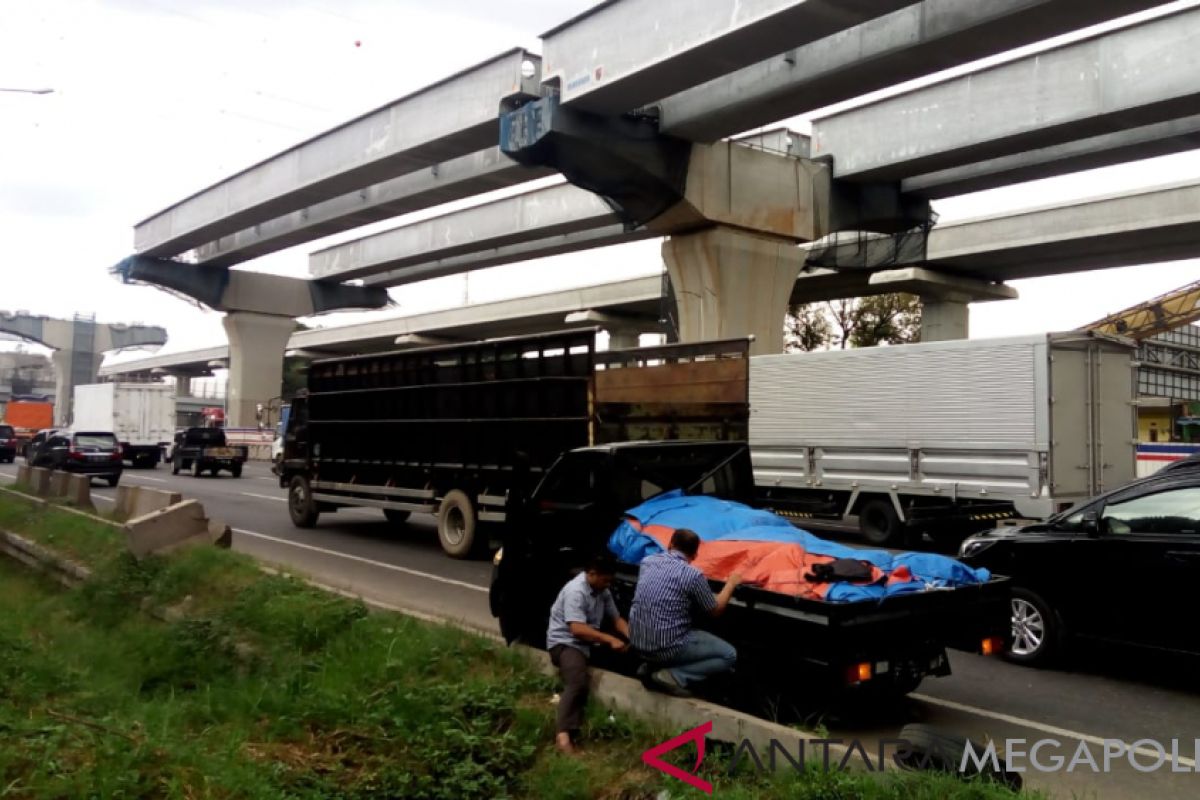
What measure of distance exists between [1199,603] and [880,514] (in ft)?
29.7

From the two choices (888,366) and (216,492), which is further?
(216,492)

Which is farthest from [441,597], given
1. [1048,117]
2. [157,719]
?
[1048,117]

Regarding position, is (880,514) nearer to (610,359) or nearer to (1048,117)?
(610,359)

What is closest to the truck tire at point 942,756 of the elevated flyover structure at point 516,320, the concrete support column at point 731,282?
the concrete support column at point 731,282

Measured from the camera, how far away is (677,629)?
5.45 m

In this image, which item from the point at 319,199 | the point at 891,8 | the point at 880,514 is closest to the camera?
the point at 891,8

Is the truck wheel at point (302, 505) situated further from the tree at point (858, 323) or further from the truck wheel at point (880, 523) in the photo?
the tree at point (858, 323)

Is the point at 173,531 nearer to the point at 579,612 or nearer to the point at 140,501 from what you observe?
the point at 140,501

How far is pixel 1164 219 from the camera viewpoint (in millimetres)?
23188

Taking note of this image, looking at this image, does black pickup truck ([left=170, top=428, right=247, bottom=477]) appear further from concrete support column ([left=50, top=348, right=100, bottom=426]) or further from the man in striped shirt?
concrete support column ([left=50, top=348, right=100, bottom=426])

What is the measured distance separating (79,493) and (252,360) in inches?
1326

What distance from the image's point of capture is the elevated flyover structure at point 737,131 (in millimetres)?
15859

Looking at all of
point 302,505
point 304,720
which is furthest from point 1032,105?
point 304,720

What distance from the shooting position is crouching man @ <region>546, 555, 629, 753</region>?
18.0 ft
